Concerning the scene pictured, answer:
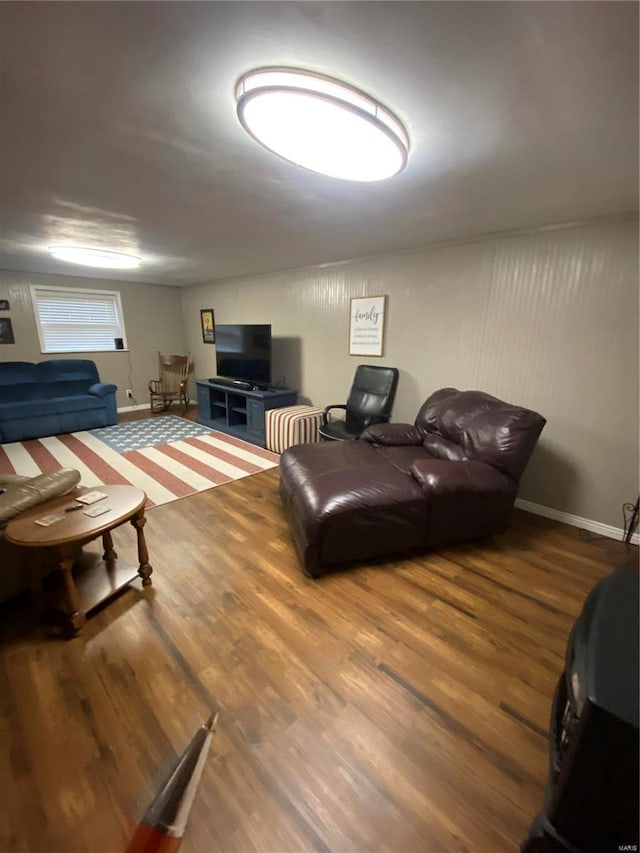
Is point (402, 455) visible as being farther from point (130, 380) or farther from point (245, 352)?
point (130, 380)

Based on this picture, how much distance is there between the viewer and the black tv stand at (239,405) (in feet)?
14.1

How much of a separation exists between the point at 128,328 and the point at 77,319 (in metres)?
0.72

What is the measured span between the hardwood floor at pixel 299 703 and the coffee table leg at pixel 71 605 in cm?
6

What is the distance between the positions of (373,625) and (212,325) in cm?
544

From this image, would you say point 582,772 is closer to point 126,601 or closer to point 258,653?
point 258,653

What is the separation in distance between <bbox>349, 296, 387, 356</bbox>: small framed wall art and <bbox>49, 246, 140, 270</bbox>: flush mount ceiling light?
2.56 meters

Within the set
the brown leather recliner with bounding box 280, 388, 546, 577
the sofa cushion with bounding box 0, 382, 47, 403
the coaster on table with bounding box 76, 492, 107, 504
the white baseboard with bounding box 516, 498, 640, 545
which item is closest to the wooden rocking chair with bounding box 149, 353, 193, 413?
the sofa cushion with bounding box 0, 382, 47, 403

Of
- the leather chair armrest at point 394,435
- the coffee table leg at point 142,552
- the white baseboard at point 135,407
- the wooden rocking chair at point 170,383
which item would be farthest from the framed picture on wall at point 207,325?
the coffee table leg at point 142,552

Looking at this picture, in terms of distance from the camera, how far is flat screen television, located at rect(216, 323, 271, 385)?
176 inches

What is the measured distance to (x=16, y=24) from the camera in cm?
91

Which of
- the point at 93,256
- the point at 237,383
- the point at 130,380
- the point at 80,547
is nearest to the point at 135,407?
the point at 130,380

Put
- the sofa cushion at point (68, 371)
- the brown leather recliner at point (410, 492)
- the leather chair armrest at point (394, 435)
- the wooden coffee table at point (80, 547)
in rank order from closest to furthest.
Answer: the wooden coffee table at point (80, 547), the brown leather recliner at point (410, 492), the leather chair armrest at point (394, 435), the sofa cushion at point (68, 371)

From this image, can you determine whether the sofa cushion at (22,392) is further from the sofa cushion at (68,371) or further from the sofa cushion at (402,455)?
the sofa cushion at (402,455)

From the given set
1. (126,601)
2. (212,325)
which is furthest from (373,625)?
(212,325)
